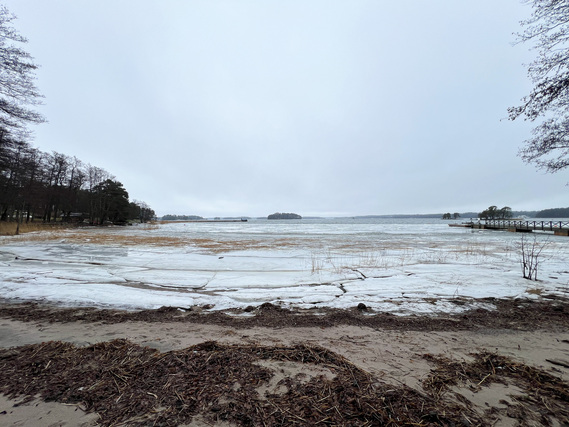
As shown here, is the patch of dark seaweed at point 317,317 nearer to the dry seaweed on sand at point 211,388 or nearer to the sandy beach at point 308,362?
the sandy beach at point 308,362

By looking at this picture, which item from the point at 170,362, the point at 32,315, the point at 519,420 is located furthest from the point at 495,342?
the point at 32,315

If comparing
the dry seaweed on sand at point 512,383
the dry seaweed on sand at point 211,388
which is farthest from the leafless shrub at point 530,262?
the dry seaweed on sand at point 211,388

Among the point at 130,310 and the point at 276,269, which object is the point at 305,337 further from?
the point at 276,269

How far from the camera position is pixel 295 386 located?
2.22 metres

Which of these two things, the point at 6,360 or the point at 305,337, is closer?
the point at 6,360

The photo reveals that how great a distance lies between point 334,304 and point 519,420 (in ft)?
10.9

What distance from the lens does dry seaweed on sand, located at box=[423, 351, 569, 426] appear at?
1.92 m

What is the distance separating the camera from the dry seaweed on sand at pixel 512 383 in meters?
1.92

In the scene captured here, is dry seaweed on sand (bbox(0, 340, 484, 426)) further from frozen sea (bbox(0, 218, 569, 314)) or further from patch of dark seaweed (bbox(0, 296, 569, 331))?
frozen sea (bbox(0, 218, 569, 314))

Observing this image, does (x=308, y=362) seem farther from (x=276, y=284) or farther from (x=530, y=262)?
(x=530, y=262)

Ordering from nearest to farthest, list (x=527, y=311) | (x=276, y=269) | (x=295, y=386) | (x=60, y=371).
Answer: (x=295, y=386), (x=60, y=371), (x=527, y=311), (x=276, y=269)

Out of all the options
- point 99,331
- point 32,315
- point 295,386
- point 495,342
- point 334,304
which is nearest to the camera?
point 295,386

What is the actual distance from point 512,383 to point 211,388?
2855 mm

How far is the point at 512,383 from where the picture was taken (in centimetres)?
233
